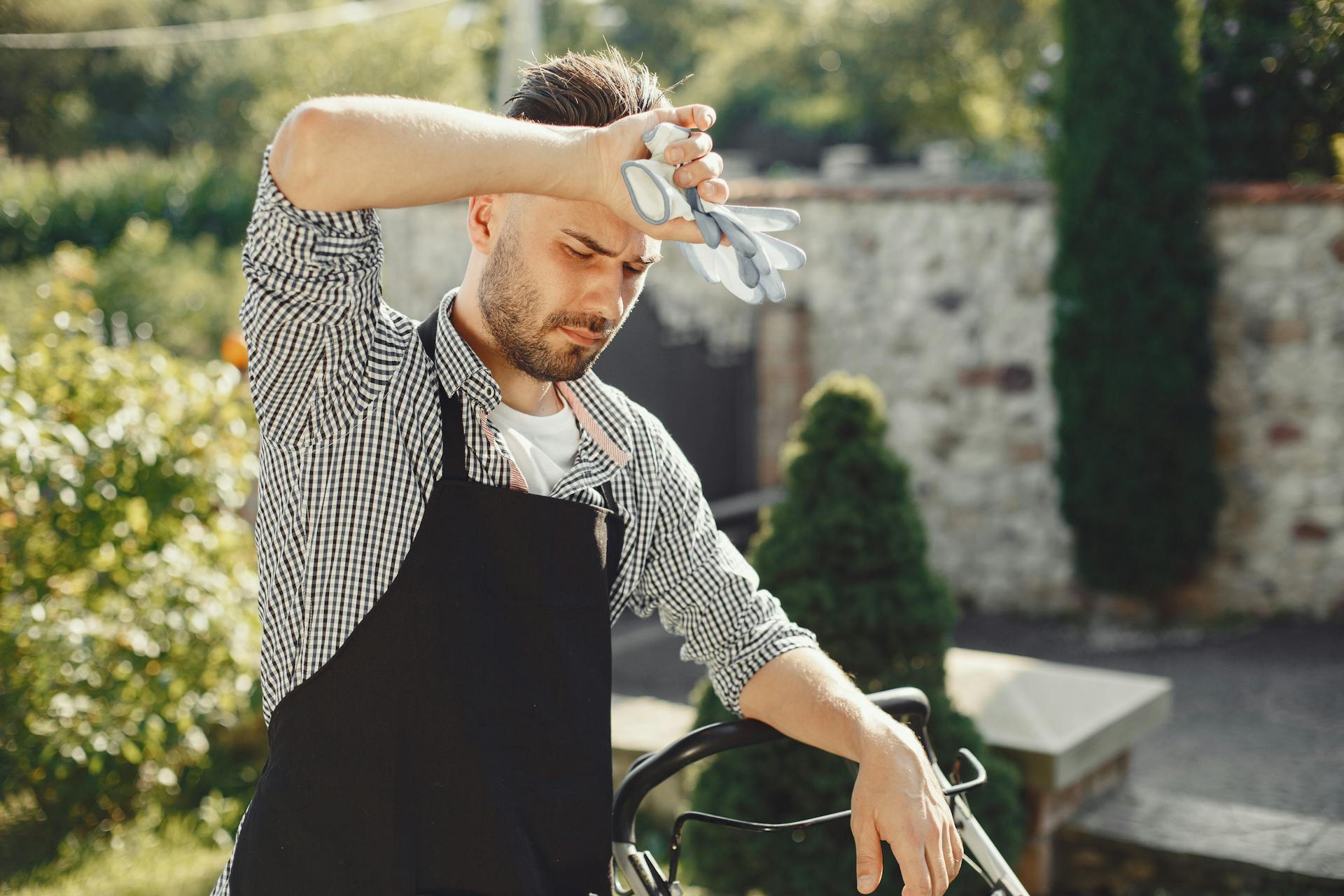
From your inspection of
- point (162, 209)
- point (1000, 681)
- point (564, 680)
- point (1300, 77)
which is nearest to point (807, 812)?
point (1000, 681)

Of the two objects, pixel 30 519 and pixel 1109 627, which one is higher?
pixel 30 519

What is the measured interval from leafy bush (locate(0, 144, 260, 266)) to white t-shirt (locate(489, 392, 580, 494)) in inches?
586

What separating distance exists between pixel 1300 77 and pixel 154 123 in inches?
883

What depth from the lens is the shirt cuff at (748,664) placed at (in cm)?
176

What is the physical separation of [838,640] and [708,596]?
4.20ft

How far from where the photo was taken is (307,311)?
138 centimetres

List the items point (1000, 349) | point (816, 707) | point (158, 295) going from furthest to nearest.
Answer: point (158, 295) → point (1000, 349) → point (816, 707)

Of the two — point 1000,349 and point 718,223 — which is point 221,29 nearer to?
point 1000,349

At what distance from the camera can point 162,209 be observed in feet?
52.1

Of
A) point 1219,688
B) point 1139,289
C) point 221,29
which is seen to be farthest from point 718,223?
point 221,29

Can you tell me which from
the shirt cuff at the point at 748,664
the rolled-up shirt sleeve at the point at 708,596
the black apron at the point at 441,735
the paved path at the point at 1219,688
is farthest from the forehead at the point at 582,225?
the paved path at the point at 1219,688

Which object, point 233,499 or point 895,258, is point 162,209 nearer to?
point 895,258

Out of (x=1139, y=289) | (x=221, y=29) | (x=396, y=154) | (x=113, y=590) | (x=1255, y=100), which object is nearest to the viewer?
(x=396, y=154)

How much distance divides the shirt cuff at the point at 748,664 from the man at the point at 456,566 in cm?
13
